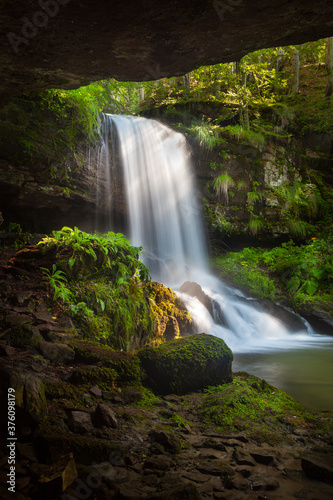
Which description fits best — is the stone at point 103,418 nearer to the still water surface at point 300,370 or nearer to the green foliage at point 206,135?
the still water surface at point 300,370

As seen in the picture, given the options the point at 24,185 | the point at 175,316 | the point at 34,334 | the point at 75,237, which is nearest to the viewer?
the point at 34,334

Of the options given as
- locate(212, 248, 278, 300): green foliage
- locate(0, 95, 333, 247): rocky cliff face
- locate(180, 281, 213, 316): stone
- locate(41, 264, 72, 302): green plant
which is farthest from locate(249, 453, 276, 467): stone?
locate(212, 248, 278, 300): green foliage

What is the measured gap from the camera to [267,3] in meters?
2.43

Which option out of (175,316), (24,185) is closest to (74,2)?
(175,316)

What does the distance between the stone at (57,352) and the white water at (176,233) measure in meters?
5.30

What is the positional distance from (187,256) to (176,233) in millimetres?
1175

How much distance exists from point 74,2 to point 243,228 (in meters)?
12.2

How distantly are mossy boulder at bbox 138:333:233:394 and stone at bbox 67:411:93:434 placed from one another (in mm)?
1403

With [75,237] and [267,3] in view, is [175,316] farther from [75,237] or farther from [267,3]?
[267,3]

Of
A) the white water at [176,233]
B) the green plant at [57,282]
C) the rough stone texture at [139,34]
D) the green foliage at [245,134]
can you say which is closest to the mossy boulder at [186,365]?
the green plant at [57,282]

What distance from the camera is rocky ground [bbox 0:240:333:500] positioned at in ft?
5.52

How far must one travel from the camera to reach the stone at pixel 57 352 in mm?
3176

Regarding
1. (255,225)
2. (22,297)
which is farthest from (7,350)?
(255,225)

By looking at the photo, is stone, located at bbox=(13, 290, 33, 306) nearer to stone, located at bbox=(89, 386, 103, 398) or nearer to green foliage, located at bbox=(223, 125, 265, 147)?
stone, located at bbox=(89, 386, 103, 398)
